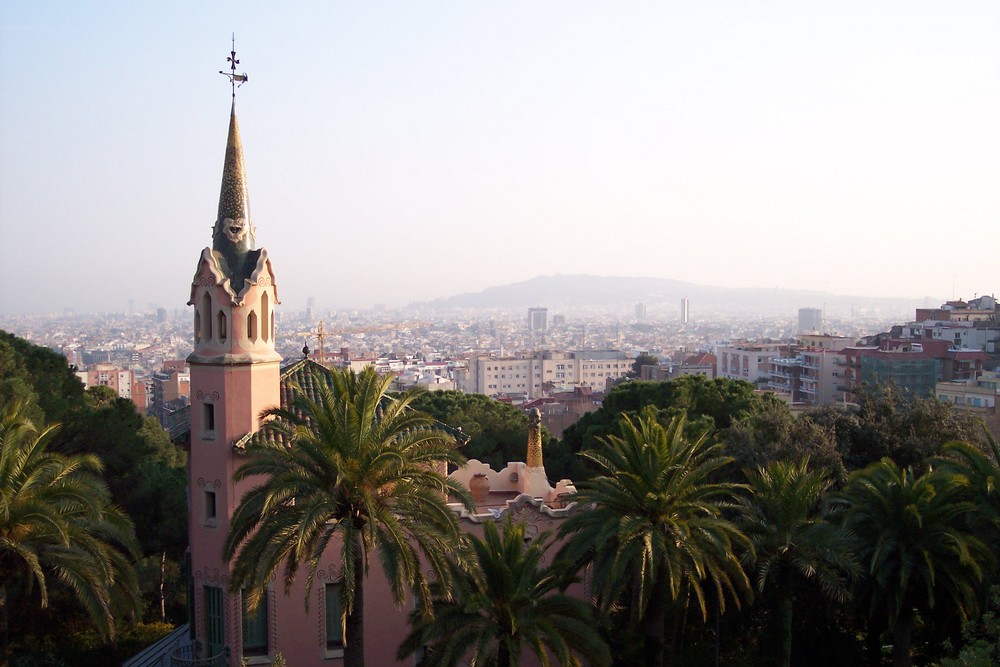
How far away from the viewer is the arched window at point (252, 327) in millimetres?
17109

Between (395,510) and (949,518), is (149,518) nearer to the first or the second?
(395,510)

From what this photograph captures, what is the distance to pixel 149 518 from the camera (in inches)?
954

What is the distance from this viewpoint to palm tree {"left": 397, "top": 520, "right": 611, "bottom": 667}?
45.2 feet

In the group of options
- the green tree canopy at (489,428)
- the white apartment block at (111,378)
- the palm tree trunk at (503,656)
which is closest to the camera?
the palm tree trunk at (503,656)

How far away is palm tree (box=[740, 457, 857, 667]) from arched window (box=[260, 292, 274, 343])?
8457mm

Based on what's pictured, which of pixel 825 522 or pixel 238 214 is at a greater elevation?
pixel 238 214

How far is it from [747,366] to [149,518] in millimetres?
80032

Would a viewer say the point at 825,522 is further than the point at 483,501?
No

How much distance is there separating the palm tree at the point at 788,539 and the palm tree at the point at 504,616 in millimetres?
3035

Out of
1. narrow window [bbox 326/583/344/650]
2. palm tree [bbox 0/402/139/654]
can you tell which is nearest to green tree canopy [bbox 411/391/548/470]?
narrow window [bbox 326/583/344/650]

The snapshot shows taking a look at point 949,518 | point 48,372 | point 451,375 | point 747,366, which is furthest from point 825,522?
point 451,375

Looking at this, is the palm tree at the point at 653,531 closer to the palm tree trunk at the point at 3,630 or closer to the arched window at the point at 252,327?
the arched window at the point at 252,327

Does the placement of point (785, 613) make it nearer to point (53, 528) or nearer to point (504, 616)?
point (504, 616)

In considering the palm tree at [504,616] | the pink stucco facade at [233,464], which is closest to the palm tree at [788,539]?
the palm tree at [504,616]
